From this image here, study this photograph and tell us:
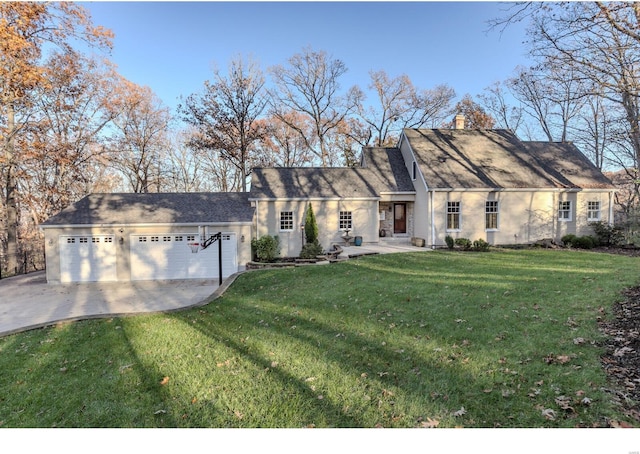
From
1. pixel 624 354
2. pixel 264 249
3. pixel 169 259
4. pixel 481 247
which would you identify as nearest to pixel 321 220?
pixel 264 249

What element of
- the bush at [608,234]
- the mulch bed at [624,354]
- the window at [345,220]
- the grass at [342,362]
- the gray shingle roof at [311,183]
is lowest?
the grass at [342,362]

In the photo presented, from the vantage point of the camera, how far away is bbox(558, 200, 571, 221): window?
679 inches

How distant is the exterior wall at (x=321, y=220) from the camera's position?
16891mm

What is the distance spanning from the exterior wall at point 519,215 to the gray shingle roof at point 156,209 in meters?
10.7

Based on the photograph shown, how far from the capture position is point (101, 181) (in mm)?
27688

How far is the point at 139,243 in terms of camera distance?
47.6ft

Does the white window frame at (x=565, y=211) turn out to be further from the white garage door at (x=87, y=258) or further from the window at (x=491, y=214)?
the white garage door at (x=87, y=258)

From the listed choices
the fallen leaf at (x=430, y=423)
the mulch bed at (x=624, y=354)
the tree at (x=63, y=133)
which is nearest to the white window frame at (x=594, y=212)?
the mulch bed at (x=624, y=354)

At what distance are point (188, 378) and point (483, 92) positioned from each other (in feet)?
110

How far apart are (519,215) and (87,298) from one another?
66.5 ft

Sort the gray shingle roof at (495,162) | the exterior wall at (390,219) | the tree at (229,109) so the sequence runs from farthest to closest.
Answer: the tree at (229,109) < the exterior wall at (390,219) < the gray shingle roof at (495,162)

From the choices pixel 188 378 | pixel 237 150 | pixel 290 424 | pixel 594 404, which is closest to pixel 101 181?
pixel 237 150

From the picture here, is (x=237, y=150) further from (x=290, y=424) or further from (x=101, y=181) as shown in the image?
(x=290, y=424)

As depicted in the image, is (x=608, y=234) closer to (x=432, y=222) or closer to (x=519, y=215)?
(x=519, y=215)
